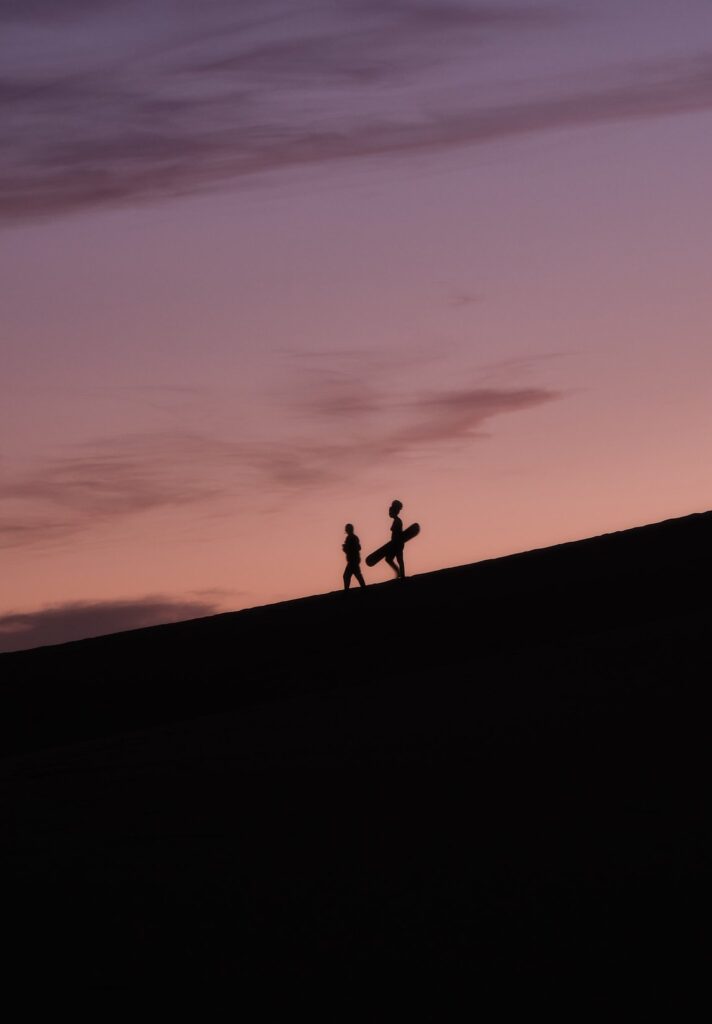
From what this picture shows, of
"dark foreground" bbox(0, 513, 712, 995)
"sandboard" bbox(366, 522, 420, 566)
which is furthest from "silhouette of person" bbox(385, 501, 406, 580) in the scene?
"dark foreground" bbox(0, 513, 712, 995)

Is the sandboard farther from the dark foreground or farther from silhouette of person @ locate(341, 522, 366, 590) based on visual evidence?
the dark foreground

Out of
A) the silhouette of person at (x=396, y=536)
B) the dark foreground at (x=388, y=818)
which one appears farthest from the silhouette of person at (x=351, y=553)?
the dark foreground at (x=388, y=818)

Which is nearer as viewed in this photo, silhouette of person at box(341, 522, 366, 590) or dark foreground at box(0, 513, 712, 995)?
dark foreground at box(0, 513, 712, 995)

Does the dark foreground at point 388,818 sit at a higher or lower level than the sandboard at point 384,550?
lower

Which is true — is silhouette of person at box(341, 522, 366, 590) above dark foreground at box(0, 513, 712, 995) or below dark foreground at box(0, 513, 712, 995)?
above

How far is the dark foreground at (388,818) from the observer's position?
577cm

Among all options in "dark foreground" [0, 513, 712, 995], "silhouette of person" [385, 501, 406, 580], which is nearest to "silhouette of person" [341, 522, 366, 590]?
"silhouette of person" [385, 501, 406, 580]

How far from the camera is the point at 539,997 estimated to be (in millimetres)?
5105

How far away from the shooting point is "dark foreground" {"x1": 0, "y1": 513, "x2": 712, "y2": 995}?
5770mm

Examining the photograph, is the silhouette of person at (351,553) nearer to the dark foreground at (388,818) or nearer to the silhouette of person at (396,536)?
the silhouette of person at (396,536)

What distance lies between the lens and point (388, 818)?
27.1 ft

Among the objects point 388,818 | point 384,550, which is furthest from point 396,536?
point 388,818

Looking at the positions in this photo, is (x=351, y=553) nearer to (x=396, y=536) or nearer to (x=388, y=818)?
(x=396, y=536)

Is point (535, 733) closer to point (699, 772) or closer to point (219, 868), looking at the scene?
point (699, 772)
